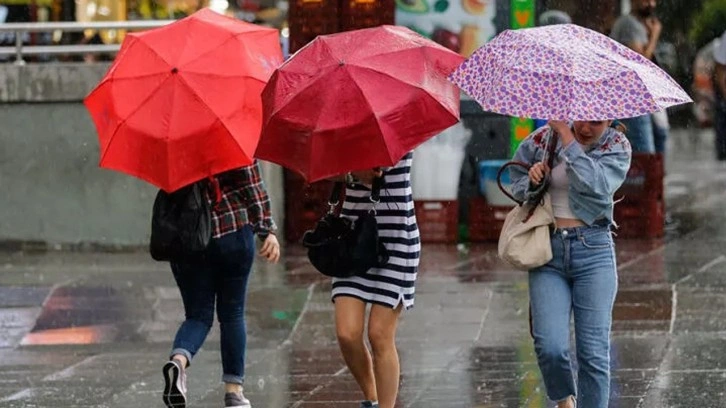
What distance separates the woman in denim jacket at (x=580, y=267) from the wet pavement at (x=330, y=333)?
1.44 metres

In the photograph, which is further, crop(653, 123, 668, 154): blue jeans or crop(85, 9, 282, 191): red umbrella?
crop(653, 123, 668, 154): blue jeans

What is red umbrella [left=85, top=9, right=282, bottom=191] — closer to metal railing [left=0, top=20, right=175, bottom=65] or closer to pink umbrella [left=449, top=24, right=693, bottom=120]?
pink umbrella [left=449, top=24, right=693, bottom=120]

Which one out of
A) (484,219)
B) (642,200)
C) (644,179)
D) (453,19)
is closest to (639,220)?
(642,200)

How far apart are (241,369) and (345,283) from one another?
3.47 feet

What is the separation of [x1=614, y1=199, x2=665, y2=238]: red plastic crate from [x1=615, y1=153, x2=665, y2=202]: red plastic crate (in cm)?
7

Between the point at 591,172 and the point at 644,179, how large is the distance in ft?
25.5

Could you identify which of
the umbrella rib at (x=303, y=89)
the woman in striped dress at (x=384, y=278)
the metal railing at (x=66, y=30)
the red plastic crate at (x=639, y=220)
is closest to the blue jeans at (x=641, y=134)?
the red plastic crate at (x=639, y=220)

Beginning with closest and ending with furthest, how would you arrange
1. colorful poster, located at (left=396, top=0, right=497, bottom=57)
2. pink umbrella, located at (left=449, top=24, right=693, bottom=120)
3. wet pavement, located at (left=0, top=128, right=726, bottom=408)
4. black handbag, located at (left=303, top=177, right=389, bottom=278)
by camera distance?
pink umbrella, located at (left=449, top=24, right=693, bottom=120) < black handbag, located at (left=303, top=177, right=389, bottom=278) < wet pavement, located at (left=0, top=128, right=726, bottom=408) < colorful poster, located at (left=396, top=0, right=497, bottom=57)

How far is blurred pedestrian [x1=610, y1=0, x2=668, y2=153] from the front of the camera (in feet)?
46.0

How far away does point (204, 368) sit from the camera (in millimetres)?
9109

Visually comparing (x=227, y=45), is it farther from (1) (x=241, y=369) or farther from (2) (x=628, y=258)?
(2) (x=628, y=258)

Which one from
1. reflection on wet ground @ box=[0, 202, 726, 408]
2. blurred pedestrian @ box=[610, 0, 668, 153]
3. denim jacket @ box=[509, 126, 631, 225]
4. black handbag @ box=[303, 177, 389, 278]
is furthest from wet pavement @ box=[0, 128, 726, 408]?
denim jacket @ box=[509, 126, 631, 225]

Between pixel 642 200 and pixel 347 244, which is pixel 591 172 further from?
pixel 642 200

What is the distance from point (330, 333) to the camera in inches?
396
